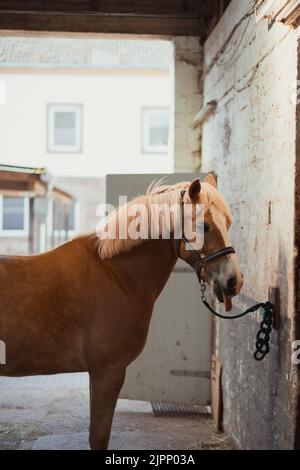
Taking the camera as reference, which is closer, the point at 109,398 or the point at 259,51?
the point at 109,398

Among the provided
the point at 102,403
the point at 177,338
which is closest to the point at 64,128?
the point at 177,338

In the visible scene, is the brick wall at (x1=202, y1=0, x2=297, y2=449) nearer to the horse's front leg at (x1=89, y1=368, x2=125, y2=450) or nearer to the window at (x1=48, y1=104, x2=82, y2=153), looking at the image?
the horse's front leg at (x1=89, y1=368, x2=125, y2=450)

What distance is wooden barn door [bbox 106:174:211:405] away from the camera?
18.5ft

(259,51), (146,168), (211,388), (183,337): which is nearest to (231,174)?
(259,51)

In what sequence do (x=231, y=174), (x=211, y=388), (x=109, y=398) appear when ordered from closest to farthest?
1. (x=109, y=398)
2. (x=231, y=174)
3. (x=211, y=388)

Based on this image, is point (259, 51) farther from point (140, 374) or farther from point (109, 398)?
point (140, 374)

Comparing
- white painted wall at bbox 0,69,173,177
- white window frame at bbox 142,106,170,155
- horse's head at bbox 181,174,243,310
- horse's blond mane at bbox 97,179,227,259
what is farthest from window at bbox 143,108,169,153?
horse's head at bbox 181,174,243,310

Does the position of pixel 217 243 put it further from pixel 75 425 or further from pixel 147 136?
pixel 147 136

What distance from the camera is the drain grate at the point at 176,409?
568cm

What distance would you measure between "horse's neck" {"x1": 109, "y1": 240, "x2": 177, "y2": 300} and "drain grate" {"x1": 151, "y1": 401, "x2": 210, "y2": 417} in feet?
8.00

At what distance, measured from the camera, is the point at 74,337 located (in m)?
3.46

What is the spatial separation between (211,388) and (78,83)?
14839 mm

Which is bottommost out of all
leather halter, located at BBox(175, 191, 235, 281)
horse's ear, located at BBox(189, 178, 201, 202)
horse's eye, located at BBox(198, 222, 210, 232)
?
leather halter, located at BBox(175, 191, 235, 281)

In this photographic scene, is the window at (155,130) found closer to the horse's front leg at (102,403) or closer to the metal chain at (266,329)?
the metal chain at (266,329)
